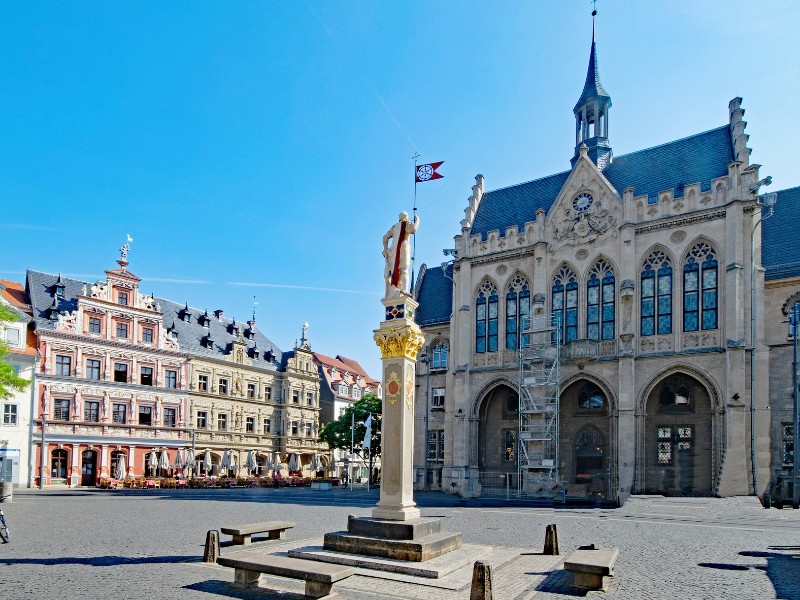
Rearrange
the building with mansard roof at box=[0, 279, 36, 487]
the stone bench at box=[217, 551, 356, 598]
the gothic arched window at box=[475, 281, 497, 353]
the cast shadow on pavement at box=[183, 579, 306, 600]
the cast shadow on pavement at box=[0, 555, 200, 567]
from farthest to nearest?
the building with mansard roof at box=[0, 279, 36, 487], the gothic arched window at box=[475, 281, 497, 353], the cast shadow on pavement at box=[0, 555, 200, 567], the cast shadow on pavement at box=[183, 579, 306, 600], the stone bench at box=[217, 551, 356, 598]

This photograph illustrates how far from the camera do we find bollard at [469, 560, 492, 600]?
931 centimetres

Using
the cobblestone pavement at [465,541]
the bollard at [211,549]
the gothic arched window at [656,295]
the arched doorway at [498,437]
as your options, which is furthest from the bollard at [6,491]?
the gothic arched window at [656,295]

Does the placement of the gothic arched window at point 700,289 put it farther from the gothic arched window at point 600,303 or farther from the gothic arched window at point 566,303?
the gothic arched window at point 566,303

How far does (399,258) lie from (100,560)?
8.30 meters

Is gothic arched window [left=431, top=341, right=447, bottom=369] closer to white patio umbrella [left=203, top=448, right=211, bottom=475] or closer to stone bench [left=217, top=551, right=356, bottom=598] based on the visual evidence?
white patio umbrella [left=203, top=448, right=211, bottom=475]

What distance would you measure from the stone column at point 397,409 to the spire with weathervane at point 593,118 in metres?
32.2

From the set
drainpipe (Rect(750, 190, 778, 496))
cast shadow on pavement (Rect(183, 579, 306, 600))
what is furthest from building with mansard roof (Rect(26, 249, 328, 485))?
cast shadow on pavement (Rect(183, 579, 306, 600))

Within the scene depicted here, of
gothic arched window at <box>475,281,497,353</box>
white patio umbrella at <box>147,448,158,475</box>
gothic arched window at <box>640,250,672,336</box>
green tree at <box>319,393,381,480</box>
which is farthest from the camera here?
green tree at <box>319,393,381,480</box>

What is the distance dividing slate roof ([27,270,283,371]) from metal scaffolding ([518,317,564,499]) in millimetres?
30765

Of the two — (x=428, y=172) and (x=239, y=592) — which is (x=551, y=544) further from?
(x=428, y=172)

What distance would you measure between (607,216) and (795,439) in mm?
15079

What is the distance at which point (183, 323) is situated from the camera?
196ft

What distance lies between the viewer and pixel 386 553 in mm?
12234

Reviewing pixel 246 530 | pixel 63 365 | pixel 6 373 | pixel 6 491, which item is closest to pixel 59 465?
pixel 63 365
